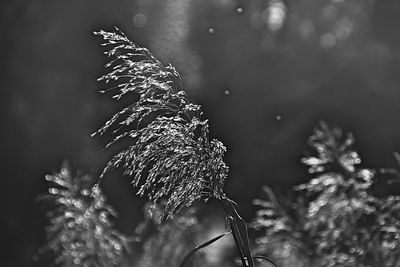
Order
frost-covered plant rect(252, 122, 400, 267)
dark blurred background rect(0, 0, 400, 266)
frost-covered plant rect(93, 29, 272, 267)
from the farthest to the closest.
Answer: dark blurred background rect(0, 0, 400, 266) < frost-covered plant rect(252, 122, 400, 267) < frost-covered plant rect(93, 29, 272, 267)

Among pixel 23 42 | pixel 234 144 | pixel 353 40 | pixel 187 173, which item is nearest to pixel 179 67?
pixel 234 144

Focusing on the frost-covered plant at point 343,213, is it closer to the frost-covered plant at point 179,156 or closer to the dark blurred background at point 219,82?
the frost-covered plant at point 179,156

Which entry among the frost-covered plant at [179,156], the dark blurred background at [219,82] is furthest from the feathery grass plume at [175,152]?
the dark blurred background at [219,82]

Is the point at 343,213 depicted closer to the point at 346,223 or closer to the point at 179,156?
the point at 346,223

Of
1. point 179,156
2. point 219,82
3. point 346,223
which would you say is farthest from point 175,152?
point 219,82

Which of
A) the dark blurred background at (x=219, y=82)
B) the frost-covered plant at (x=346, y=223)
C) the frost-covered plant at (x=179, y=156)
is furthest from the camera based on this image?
the dark blurred background at (x=219, y=82)

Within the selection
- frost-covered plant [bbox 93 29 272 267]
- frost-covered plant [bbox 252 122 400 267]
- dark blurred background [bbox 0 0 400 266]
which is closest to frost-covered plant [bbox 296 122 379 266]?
frost-covered plant [bbox 252 122 400 267]

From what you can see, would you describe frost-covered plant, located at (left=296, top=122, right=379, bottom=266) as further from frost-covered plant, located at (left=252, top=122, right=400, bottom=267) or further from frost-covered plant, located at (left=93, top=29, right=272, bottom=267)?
frost-covered plant, located at (left=93, top=29, right=272, bottom=267)

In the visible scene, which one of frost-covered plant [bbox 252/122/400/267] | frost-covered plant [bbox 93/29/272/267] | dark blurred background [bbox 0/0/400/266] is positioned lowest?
frost-covered plant [bbox 93/29/272/267]
